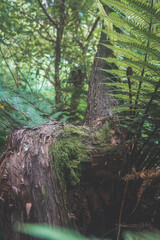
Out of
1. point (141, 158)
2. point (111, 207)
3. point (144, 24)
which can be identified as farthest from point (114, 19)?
point (111, 207)

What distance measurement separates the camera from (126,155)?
46.4 inches

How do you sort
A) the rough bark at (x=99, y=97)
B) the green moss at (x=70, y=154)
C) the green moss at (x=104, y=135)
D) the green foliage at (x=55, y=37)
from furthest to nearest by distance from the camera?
the green foliage at (x=55, y=37) < the rough bark at (x=99, y=97) < the green moss at (x=104, y=135) < the green moss at (x=70, y=154)

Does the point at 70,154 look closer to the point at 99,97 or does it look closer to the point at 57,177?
the point at 57,177

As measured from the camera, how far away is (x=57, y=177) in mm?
907

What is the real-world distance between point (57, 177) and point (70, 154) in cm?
21

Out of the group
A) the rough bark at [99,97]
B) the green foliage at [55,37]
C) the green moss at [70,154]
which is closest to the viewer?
the green moss at [70,154]

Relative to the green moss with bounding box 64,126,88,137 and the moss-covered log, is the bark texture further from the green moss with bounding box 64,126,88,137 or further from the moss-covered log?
the green moss with bounding box 64,126,88,137

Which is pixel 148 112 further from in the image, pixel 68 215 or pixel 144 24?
pixel 68 215

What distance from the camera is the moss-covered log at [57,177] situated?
0.74m

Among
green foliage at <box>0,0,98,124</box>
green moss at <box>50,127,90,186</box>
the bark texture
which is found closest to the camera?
the bark texture

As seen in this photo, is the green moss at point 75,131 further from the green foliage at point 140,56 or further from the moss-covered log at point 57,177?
the green foliage at point 140,56

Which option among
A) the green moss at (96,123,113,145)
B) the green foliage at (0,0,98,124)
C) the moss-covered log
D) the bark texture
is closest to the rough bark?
the green moss at (96,123,113,145)

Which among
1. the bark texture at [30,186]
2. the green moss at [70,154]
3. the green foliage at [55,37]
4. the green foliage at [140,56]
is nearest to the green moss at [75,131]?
the green moss at [70,154]

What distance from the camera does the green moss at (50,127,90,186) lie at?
1.00 metres
